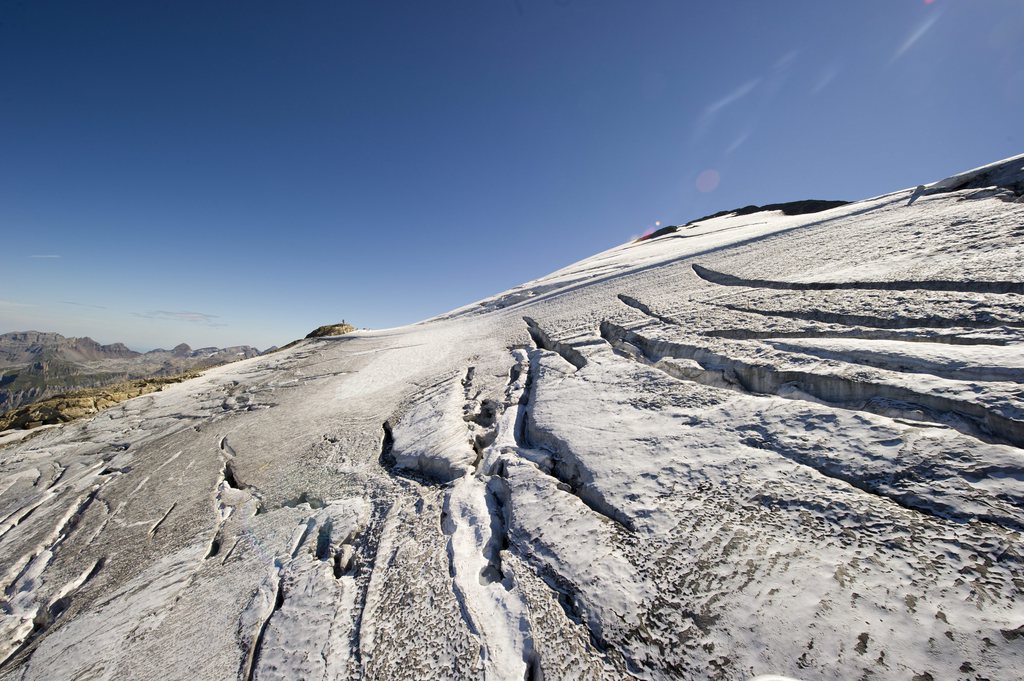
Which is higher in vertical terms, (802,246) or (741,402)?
(802,246)

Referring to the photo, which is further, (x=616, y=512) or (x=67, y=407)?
(x=67, y=407)

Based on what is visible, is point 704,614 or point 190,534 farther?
point 190,534

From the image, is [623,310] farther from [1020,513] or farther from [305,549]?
[305,549]

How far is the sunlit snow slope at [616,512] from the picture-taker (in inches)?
97.1

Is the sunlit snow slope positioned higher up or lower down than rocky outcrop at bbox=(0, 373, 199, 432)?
lower down

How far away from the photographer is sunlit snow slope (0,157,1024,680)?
2467 mm

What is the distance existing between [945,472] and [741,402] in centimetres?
159

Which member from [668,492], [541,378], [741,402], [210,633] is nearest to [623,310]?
[541,378]

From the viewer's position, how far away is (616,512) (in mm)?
3436

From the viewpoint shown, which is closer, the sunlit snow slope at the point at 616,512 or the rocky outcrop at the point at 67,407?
the sunlit snow slope at the point at 616,512

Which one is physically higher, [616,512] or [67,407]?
[67,407]

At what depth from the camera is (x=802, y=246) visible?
352 inches

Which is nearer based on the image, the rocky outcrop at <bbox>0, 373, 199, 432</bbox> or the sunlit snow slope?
the sunlit snow slope

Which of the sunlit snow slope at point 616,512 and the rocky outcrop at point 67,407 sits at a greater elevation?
the rocky outcrop at point 67,407
